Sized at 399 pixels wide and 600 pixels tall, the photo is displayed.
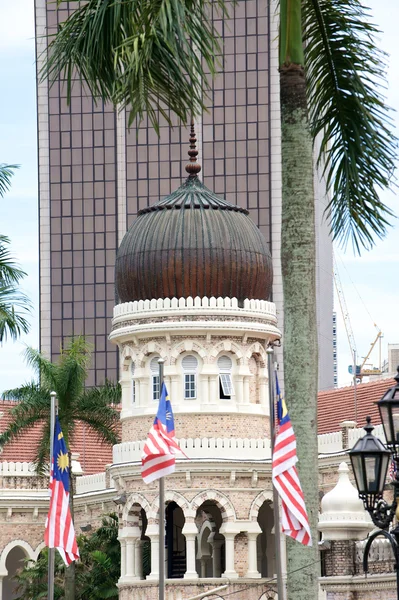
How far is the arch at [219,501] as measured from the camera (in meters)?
47.3

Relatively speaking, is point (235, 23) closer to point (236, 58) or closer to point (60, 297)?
point (236, 58)

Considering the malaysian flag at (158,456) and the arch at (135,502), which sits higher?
the arch at (135,502)

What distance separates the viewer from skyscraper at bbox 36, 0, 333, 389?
119375 millimetres

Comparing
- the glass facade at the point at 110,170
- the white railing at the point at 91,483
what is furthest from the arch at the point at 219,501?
the glass facade at the point at 110,170

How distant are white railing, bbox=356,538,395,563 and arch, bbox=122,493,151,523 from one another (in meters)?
12.1

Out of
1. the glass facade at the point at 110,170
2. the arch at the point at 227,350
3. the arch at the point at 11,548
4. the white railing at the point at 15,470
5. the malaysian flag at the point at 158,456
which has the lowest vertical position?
the malaysian flag at the point at 158,456

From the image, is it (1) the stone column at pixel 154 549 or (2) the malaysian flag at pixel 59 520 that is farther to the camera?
(1) the stone column at pixel 154 549

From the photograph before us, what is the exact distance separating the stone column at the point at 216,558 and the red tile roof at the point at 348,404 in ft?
21.2

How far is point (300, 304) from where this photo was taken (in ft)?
54.5

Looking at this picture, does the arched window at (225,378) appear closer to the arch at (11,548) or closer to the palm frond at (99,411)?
the palm frond at (99,411)

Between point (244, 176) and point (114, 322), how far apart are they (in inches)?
2761

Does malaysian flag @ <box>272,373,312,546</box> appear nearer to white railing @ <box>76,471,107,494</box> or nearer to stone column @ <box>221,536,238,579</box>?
stone column @ <box>221,536,238,579</box>

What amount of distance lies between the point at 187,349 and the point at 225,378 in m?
1.42

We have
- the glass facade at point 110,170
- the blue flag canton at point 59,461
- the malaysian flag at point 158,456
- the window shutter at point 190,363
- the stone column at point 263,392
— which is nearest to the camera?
the malaysian flag at point 158,456
